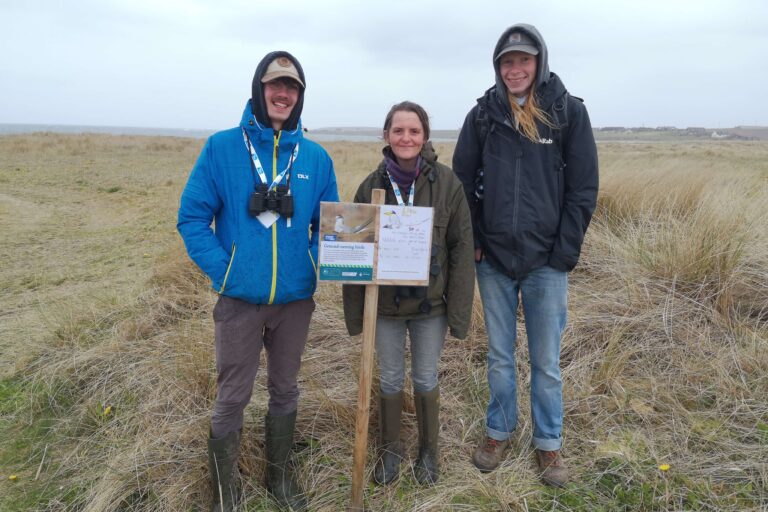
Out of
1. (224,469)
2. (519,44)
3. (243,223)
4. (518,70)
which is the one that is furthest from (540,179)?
(224,469)

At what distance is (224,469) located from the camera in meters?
2.62

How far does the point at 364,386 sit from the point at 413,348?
44 cm

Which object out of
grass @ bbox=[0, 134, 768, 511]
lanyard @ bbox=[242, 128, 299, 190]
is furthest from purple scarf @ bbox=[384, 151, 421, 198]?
grass @ bbox=[0, 134, 768, 511]

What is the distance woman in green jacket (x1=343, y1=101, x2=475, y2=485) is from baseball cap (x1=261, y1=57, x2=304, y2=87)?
54 cm

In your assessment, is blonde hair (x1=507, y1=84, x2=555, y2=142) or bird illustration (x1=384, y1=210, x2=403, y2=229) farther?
blonde hair (x1=507, y1=84, x2=555, y2=142)

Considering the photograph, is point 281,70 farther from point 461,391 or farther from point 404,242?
point 461,391

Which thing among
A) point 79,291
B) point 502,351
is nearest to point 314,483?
point 502,351

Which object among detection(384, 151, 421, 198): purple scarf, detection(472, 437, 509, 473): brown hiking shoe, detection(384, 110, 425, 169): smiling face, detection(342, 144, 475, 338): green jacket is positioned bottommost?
detection(472, 437, 509, 473): brown hiking shoe

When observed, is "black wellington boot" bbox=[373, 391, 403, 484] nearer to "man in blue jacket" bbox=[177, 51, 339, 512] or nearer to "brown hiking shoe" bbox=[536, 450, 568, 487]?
"man in blue jacket" bbox=[177, 51, 339, 512]

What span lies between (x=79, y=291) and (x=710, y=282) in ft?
21.8

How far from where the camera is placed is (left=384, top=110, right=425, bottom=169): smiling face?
8.25ft

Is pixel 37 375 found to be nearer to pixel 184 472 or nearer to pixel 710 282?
pixel 184 472

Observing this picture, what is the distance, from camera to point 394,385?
9.23 ft

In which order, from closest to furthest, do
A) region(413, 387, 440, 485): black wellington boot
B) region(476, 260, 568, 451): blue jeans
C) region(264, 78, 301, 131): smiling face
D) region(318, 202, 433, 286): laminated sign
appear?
1. region(318, 202, 433, 286): laminated sign
2. region(264, 78, 301, 131): smiling face
3. region(476, 260, 568, 451): blue jeans
4. region(413, 387, 440, 485): black wellington boot
